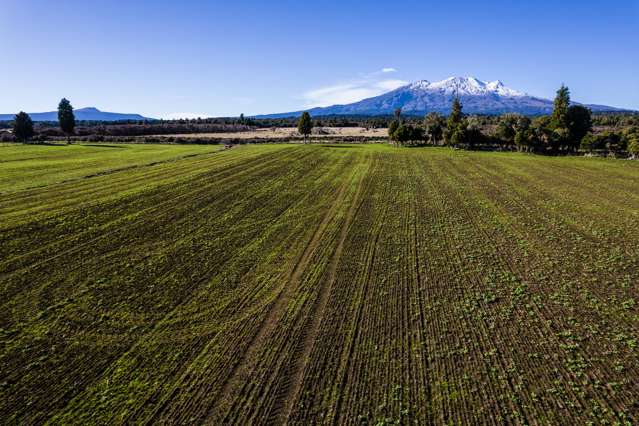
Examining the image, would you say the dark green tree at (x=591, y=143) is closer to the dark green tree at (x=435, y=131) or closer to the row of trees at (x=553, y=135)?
the row of trees at (x=553, y=135)

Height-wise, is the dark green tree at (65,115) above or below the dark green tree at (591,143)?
above

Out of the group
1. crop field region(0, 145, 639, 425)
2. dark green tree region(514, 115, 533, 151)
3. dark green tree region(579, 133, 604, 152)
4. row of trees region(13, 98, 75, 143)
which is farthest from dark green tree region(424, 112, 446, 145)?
row of trees region(13, 98, 75, 143)

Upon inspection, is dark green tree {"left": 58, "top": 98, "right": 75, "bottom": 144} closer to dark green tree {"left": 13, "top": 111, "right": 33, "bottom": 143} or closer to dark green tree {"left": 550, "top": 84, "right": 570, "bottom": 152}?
dark green tree {"left": 13, "top": 111, "right": 33, "bottom": 143}

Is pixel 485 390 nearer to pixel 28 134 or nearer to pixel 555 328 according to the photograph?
pixel 555 328

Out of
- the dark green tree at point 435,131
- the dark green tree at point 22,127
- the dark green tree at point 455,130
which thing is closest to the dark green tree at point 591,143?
the dark green tree at point 455,130

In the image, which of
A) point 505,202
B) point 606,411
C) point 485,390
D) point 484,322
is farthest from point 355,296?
point 505,202

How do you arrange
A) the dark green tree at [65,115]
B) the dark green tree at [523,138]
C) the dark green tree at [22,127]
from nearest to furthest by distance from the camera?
the dark green tree at [523,138] < the dark green tree at [22,127] < the dark green tree at [65,115]

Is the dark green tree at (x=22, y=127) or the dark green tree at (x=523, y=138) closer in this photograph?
the dark green tree at (x=523, y=138)
